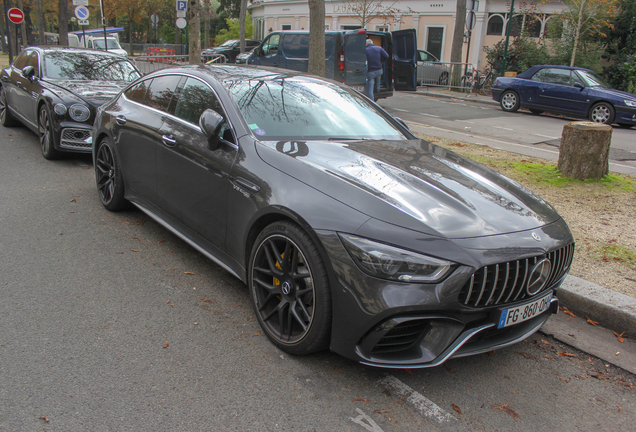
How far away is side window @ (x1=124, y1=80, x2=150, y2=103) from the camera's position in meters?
4.93

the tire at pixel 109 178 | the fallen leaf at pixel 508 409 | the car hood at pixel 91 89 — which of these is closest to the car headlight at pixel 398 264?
the fallen leaf at pixel 508 409

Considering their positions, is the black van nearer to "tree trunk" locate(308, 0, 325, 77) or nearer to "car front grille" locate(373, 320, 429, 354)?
"tree trunk" locate(308, 0, 325, 77)

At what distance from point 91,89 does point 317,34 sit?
554cm

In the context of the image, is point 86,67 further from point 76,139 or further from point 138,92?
point 138,92

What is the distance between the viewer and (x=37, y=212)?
5.38 m

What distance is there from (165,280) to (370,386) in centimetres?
190

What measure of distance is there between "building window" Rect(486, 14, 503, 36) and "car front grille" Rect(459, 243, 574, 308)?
2968cm

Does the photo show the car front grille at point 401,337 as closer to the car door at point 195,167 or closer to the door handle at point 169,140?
the car door at point 195,167

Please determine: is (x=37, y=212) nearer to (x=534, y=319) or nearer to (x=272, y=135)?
(x=272, y=135)

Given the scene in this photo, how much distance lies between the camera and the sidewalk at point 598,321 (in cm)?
332

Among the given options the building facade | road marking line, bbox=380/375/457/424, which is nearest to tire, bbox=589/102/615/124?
the building facade

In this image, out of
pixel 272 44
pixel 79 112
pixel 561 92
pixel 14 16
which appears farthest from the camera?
pixel 14 16

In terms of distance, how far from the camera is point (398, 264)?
8.22 ft

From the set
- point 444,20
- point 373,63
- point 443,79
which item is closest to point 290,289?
point 373,63
